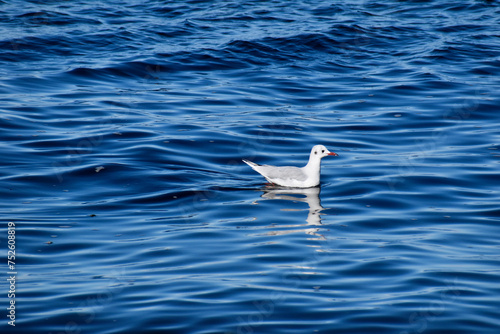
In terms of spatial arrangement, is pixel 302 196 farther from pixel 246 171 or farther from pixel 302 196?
pixel 246 171

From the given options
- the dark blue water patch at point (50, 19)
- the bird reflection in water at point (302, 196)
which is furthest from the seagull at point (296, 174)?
the dark blue water patch at point (50, 19)

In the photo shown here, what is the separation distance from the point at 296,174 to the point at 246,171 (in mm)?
1639

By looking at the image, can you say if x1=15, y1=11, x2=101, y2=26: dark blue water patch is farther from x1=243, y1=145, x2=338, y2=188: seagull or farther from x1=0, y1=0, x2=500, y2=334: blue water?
x1=243, y1=145, x2=338, y2=188: seagull

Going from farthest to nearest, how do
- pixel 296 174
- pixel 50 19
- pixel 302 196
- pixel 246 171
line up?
pixel 50 19, pixel 246 171, pixel 296 174, pixel 302 196

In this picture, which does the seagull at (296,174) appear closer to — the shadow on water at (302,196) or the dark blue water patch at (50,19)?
the shadow on water at (302,196)

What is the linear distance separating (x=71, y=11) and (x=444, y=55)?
15.4 meters

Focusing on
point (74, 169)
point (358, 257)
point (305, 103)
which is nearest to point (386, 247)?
point (358, 257)

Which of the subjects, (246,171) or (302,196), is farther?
(246,171)

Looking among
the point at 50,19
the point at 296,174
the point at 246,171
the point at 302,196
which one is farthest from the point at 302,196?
the point at 50,19

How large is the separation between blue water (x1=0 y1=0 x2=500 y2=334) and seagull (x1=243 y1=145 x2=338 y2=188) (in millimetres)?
188

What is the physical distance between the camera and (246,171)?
14648mm

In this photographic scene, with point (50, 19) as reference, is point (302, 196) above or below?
below

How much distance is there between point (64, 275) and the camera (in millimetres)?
8836

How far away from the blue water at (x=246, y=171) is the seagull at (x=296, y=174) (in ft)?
0.62
